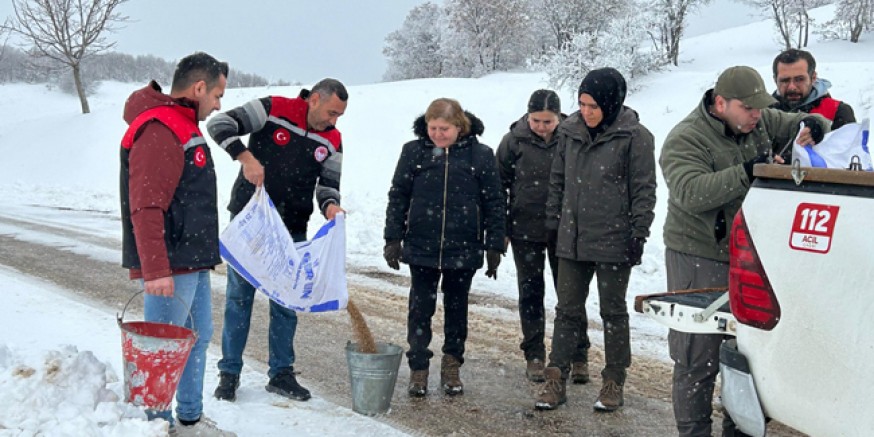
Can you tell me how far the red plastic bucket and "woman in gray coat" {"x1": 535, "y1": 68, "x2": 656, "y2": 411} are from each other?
248 cm

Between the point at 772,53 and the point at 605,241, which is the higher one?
the point at 772,53

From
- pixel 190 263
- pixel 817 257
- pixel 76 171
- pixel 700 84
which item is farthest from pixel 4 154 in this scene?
pixel 817 257

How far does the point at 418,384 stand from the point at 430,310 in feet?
1.70

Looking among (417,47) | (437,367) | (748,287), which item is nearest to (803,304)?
(748,287)

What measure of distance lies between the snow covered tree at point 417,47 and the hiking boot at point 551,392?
50304 mm

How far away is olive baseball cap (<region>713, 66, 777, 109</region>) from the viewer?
3.78m

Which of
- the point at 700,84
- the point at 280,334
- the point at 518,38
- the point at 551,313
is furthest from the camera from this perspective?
the point at 518,38

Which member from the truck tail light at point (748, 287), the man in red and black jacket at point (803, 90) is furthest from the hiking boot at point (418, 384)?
the man in red and black jacket at point (803, 90)

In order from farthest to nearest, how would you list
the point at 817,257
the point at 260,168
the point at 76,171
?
the point at 76,171 → the point at 260,168 → the point at 817,257

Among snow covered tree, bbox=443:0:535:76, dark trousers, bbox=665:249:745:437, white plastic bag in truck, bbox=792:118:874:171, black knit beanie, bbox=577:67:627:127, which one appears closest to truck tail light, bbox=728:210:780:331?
white plastic bag in truck, bbox=792:118:874:171

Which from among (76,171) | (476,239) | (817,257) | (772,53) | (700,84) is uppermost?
(772,53)

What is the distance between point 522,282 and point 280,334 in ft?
6.20

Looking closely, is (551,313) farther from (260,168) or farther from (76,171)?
(76,171)

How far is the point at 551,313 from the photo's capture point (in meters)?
7.88
